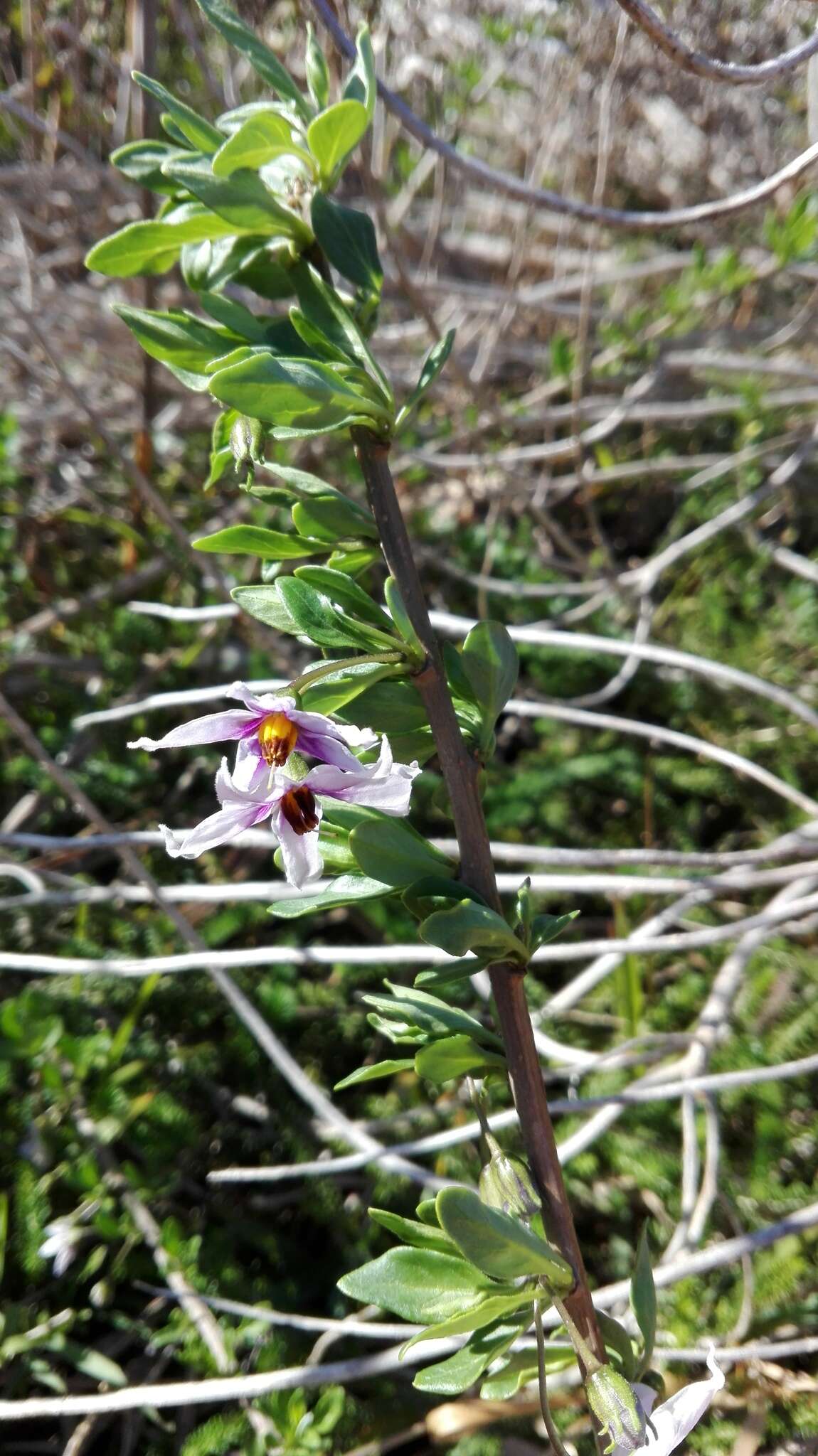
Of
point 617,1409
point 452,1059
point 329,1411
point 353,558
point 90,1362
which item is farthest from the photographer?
point 90,1362

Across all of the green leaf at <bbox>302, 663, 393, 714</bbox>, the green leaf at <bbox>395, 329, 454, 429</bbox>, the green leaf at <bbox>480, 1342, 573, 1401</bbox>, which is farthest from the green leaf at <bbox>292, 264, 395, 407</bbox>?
the green leaf at <bbox>480, 1342, 573, 1401</bbox>

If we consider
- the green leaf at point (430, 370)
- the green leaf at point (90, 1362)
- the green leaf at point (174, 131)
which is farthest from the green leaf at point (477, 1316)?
the green leaf at point (90, 1362)

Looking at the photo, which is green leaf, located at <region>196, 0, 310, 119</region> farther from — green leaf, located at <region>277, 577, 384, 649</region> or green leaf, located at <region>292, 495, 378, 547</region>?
green leaf, located at <region>277, 577, 384, 649</region>

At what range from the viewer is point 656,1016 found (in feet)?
6.28

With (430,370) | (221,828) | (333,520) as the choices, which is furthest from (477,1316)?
(430,370)

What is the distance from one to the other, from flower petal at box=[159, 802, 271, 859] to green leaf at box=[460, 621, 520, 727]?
7.7 inches

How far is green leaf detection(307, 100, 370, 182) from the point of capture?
77cm

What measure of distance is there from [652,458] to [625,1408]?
8.93 ft

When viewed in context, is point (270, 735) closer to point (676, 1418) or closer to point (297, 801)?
point (297, 801)

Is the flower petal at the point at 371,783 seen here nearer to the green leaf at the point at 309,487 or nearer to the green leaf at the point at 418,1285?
the green leaf at the point at 309,487

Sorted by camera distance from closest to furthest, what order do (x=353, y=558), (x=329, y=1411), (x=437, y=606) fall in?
(x=353, y=558) < (x=329, y=1411) < (x=437, y=606)

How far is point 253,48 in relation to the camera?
2.78 ft

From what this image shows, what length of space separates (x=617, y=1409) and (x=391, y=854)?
0.40m

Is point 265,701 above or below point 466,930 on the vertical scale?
above
